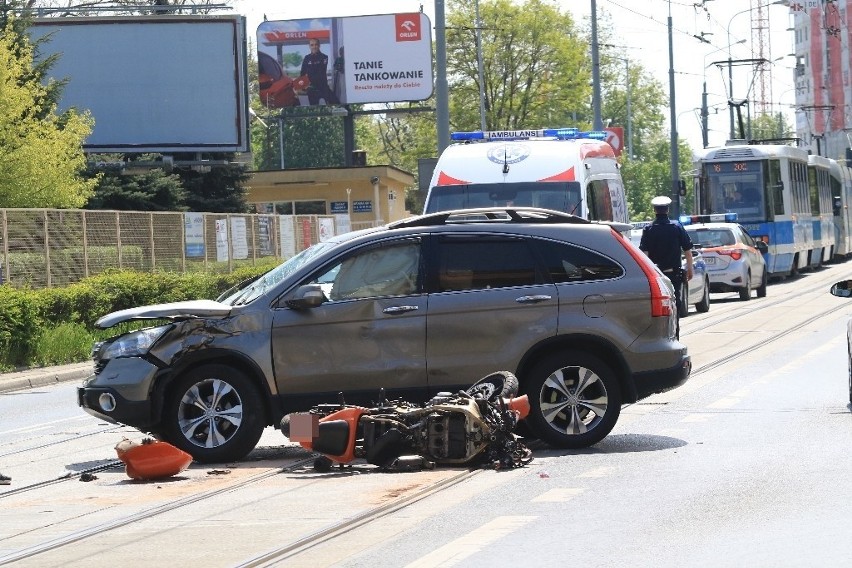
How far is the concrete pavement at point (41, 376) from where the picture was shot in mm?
20797

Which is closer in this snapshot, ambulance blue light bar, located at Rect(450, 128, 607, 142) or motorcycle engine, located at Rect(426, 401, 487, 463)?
motorcycle engine, located at Rect(426, 401, 487, 463)

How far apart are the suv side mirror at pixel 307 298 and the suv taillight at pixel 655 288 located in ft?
7.55

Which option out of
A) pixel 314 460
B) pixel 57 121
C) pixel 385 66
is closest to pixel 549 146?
pixel 314 460

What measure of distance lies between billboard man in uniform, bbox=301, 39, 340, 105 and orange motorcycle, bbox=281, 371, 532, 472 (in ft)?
189

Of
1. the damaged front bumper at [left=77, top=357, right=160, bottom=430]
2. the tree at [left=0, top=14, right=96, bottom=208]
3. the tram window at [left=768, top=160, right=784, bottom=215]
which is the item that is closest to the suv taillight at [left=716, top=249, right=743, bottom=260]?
the tram window at [left=768, top=160, right=784, bottom=215]

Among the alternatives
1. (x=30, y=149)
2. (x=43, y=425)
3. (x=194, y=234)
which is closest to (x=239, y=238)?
(x=194, y=234)

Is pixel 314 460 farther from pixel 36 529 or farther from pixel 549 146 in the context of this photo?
pixel 549 146

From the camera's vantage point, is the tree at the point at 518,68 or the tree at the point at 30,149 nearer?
the tree at the point at 30,149

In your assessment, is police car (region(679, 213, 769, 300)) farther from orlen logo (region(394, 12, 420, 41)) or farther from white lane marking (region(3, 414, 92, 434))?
orlen logo (region(394, 12, 420, 41))

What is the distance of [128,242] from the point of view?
3139cm

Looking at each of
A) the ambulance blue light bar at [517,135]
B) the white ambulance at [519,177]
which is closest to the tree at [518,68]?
the ambulance blue light bar at [517,135]

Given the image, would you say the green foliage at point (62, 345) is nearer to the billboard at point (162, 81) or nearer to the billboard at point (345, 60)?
the billboard at point (162, 81)

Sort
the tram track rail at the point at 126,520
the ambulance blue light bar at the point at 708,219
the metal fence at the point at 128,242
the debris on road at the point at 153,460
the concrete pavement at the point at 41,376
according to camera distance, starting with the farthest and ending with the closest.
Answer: the ambulance blue light bar at the point at 708,219 → the metal fence at the point at 128,242 → the concrete pavement at the point at 41,376 → the debris on road at the point at 153,460 → the tram track rail at the point at 126,520

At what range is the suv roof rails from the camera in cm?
1206
